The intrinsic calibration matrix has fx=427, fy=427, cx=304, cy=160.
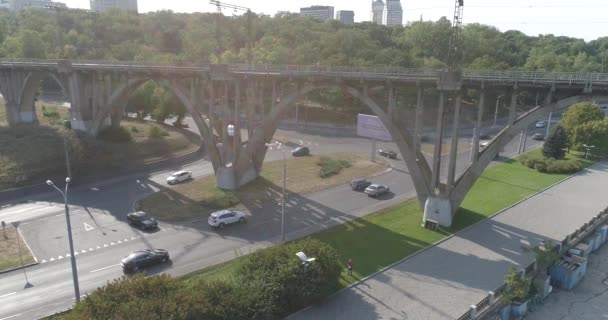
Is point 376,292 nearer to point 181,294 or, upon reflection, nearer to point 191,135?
point 181,294

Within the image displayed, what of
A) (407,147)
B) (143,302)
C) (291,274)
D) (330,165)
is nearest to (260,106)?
(330,165)

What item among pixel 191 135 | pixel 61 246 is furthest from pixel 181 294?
pixel 191 135

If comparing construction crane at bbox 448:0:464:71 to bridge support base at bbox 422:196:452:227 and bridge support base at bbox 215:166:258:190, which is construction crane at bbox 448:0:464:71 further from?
bridge support base at bbox 215:166:258:190

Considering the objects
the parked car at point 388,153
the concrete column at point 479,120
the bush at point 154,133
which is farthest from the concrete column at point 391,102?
the bush at point 154,133

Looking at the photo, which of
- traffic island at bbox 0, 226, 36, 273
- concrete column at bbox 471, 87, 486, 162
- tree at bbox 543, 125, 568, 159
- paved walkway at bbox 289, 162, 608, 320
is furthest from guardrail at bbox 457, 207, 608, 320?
tree at bbox 543, 125, 568, 159

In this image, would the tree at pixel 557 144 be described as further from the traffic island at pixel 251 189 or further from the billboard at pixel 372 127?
the billboard at pixel 372 127

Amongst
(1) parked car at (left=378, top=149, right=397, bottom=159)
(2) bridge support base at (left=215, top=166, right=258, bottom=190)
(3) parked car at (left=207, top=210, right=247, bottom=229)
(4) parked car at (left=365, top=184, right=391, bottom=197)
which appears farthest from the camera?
(1) parked car at (left=378, top=149, right=397, bottom=159)
